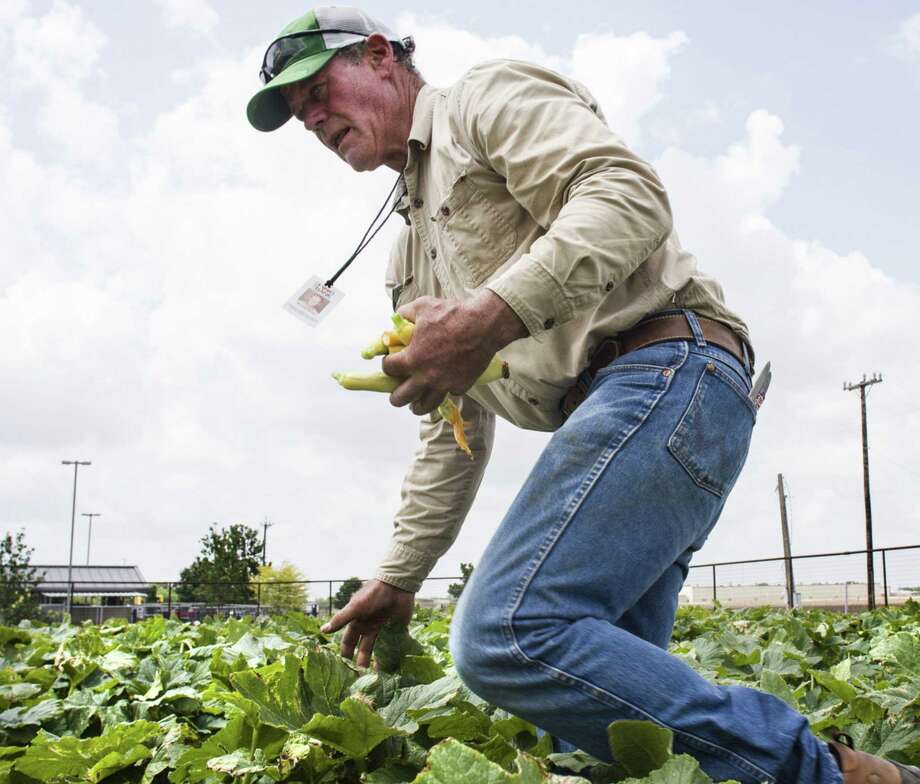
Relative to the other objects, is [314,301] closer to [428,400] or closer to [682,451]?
[428,400]

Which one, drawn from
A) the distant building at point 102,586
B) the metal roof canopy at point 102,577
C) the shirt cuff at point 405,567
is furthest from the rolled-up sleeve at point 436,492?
the metal roof canopy at point 102,577

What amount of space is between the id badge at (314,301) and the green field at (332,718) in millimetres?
994

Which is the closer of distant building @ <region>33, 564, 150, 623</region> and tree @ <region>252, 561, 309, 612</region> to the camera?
tree @ <region>252, 561, 309, 612</region>

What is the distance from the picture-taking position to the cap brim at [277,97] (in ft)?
8.71

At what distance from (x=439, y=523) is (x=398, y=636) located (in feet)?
1.35

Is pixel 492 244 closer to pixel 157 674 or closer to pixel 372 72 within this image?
pixel 372 72

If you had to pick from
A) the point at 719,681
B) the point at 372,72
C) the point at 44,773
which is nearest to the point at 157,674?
the point at 44,773

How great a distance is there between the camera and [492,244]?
2.45 meters

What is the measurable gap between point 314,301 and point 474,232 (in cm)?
73

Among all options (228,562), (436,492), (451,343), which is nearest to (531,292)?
(451,343)

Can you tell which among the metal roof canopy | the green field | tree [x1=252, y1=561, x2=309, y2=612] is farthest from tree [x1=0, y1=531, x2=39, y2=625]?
the metal roof canopy

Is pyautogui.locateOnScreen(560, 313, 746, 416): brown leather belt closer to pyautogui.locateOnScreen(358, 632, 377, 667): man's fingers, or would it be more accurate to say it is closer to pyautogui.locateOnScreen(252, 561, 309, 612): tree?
pyautogui.locateOnScreen(358, 632, 377, 667): man's fingers

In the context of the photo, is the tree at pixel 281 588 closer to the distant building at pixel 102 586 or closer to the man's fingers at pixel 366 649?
the distant building at pixel 102 586

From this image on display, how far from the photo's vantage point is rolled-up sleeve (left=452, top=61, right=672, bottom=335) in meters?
1.96
